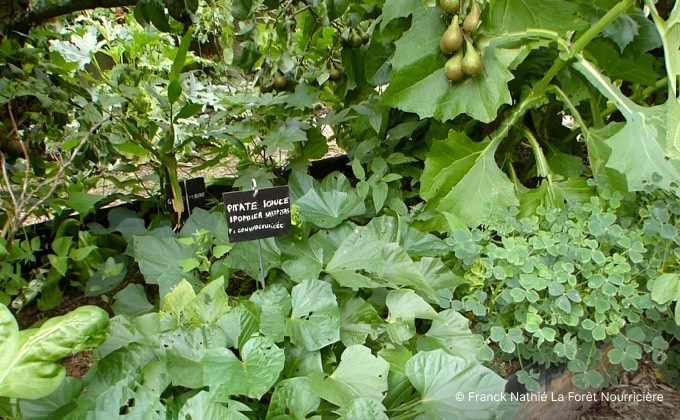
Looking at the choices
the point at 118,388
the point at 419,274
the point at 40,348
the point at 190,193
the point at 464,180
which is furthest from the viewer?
the point at 190,193

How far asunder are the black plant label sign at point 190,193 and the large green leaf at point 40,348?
0.84 m

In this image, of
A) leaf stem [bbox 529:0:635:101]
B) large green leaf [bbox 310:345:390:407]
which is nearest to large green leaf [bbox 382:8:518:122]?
leaf stem [bbox 529:0:635:101]

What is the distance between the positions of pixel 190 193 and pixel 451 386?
1.01 meters

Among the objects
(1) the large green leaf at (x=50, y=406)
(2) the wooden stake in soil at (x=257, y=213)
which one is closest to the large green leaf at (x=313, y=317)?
(2) the wooden stake in soil at (x=257, y=213)

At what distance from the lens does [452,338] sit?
110 cm

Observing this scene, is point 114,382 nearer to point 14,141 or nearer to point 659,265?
point 14,141

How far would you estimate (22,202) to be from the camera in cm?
107

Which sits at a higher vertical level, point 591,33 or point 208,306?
point 591,33

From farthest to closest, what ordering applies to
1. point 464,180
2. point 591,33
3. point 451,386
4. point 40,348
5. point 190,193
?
1. point 190,193
2. point 464,180
3. point 591,33
4. point 451,386
5. point 40,348

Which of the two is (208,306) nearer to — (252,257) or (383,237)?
(252,257)

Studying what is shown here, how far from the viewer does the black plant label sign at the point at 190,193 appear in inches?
61.6

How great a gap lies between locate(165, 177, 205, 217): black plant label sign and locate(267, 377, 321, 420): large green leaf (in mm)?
857

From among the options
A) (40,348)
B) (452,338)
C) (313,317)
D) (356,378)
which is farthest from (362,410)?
(40,348)

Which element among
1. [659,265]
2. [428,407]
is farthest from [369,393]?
[659,265]
